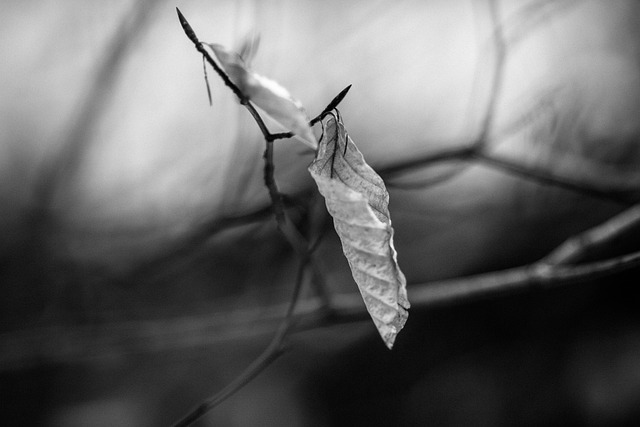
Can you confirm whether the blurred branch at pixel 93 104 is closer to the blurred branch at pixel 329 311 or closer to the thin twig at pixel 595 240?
the blurred branch at pixel 329 311

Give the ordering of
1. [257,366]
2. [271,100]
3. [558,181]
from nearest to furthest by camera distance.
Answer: [271,100]
[257,366]
[558,181]

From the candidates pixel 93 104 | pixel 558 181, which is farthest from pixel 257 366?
pixel 93 104

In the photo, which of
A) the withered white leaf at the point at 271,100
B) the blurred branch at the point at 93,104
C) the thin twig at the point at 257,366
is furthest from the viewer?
the blurred branch at the point at 93,104

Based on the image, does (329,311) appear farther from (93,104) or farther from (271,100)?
(93,104)

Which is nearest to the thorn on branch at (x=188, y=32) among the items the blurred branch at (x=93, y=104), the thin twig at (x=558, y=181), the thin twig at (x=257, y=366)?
the thin twig at (x=257, y=366)

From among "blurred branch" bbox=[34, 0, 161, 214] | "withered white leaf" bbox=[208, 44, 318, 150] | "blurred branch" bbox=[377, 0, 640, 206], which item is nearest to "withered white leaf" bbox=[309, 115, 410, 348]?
"withered white leaf" bbox=[208, 44, 318, 150]

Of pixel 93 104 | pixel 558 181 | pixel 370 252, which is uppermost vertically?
pixel 93 104

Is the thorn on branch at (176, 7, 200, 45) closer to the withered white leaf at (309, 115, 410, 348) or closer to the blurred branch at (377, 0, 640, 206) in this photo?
the withered white leaf at (309, 115, 410, 348)
